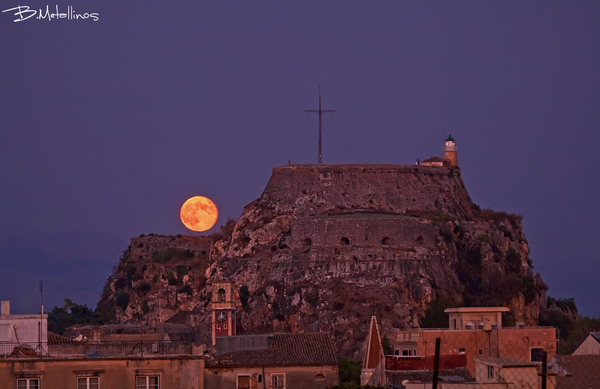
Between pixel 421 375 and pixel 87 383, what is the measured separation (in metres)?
10.8

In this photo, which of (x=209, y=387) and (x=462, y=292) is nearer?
(x=209, y=387)

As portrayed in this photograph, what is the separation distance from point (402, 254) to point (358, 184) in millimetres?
12832

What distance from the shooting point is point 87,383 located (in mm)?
50531

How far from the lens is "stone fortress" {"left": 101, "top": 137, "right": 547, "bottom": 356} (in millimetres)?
119125

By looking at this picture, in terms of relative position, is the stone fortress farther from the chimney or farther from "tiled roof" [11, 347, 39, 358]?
"tiled roof" [11, 347, 39, 358]

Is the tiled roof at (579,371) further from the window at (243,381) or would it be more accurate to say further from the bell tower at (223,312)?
the bell tower at (223,312)

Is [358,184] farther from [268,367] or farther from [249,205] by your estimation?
[268,367]

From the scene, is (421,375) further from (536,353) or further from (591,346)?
(536,353)

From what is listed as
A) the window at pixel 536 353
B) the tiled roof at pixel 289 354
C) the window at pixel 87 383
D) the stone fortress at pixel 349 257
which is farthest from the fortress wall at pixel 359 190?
the window at pixel 87 383

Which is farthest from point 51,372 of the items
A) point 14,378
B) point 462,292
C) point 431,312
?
point 462,292

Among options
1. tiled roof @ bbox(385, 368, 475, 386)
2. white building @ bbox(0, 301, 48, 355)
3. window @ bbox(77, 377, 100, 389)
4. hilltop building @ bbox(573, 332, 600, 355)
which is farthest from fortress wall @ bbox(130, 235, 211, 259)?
window @ bbox(77, 377, 100, 389)

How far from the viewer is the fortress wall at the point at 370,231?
12400cm

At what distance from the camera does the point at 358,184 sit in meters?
134

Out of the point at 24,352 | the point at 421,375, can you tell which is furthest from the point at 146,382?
the point at 421,375
